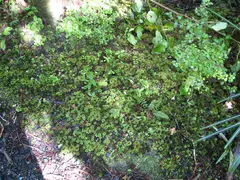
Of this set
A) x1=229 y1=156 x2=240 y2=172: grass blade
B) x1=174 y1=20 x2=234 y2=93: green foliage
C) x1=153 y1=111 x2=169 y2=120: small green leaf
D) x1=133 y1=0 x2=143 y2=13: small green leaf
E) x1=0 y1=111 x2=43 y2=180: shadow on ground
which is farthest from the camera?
x1=133 y1=0 x2=143 y2=13: small green leaf

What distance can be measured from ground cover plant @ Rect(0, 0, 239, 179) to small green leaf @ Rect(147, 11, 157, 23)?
0.01 meters

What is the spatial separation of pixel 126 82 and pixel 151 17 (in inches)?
37.6

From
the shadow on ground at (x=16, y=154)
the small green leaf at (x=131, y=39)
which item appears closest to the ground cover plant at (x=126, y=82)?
the small green leaf at (x=131, y=39)

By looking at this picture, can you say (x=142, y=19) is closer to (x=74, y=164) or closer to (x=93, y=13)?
(x=93, y=13)

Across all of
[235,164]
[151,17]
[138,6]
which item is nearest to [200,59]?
[151,17]

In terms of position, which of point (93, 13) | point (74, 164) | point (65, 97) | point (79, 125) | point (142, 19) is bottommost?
point (74, 164)

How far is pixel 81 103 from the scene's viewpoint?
268cm

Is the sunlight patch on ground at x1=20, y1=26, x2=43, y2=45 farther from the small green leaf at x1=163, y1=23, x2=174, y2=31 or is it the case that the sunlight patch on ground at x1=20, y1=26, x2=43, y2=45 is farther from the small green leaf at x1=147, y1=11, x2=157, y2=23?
the small green leaf at x1=163, y1=23, x2=174, y2=31

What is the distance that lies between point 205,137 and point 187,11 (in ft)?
6.36

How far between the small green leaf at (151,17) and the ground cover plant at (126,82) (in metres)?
0.01

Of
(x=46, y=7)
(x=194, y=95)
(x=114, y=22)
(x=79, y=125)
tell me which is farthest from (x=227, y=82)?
(x=46, y=7)

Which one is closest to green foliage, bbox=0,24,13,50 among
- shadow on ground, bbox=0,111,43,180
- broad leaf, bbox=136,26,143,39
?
shadow on ground, bbox=0,111,43,180

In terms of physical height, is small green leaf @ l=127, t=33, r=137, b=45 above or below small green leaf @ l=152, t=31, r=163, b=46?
above

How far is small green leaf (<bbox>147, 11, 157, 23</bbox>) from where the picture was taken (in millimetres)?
3100
